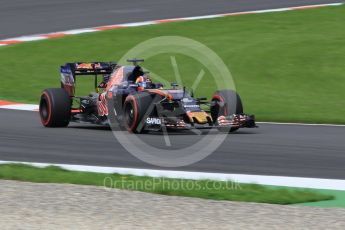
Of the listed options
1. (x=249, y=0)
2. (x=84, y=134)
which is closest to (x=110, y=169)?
(x=84, y=134)

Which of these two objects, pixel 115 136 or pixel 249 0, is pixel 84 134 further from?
pixel 249 0

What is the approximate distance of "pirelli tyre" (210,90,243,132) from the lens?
14.8 m

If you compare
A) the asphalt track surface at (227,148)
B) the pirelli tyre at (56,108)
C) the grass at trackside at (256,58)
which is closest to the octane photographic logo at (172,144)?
the asphalt track surface at (227,148)

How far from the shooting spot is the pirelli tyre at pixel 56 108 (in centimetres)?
1579

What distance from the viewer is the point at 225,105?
14852 millimetres

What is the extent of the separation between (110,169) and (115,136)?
11.0ft

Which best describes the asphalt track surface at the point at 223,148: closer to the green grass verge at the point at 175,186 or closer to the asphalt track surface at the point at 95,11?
the green grass verge at the point at 175,186

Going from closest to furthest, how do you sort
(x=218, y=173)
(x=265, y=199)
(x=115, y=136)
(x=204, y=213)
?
(x=204, y=213) < (x=265, y=199) < (x=218, y=173) < (x=115, y=136)

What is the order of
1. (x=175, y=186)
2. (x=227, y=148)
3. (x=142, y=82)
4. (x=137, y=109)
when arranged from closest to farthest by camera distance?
1. (x=175, y=186)
2. (x=227, y=148)
3. (x=137, y=109)
4. (x=142, y=82)

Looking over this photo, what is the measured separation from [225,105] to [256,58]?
26.8ft

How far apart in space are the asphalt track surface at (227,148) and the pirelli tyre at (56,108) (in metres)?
0.18

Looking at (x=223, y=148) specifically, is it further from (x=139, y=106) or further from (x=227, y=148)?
(x=139, y=106)

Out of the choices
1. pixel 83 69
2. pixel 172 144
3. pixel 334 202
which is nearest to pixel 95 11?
pixel 83 69

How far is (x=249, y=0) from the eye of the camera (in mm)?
31812
